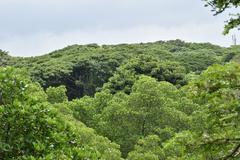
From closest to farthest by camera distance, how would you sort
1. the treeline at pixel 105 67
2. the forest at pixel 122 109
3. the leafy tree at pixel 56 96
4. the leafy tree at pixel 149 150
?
the forest at pixel 122 109 → the leafy tree at pixel 149 150 → the leafy tree at pixel 56 96 → the treeline at pixel 105 67

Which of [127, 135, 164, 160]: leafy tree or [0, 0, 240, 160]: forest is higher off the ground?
[0, 0, 240, 160]: forest

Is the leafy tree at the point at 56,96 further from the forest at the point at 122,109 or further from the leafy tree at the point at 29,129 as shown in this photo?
the leafy tree at the point at 29,129

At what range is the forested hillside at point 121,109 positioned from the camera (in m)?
10.0

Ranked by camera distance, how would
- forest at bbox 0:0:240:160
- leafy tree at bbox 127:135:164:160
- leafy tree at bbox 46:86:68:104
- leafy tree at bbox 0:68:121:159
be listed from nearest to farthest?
1. forest at bbox 0:0:240:160
2. leafy tree at bbox 0:68:121:159
3. leafy tree at bbox 127:135:164:160
4. leafy tree at bbox 46:86:68:104

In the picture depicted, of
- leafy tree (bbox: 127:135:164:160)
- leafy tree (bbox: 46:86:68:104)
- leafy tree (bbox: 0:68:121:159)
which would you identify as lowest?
leafy tree (bbox: 127:135:164:160)

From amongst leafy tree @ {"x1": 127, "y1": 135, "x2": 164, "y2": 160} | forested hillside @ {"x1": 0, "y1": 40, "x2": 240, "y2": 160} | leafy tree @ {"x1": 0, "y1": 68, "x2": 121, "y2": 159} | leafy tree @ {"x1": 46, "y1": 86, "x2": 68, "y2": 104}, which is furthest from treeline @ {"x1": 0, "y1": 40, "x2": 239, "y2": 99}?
leafy tree @ {"x1": 0, "y1": 68, "x2": 121, "y2": 159}

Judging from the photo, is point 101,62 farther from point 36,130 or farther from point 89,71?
point 36,130

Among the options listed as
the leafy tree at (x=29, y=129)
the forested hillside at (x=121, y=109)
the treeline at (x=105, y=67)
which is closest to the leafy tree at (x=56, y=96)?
the forested hillside at (x=121, y=109)

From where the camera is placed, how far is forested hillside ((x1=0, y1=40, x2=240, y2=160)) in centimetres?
1001

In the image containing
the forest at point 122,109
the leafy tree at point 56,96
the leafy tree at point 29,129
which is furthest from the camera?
the leafy tree at point 56,96

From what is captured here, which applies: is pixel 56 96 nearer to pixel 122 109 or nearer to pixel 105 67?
pixel 122 109

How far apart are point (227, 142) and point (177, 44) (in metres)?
102

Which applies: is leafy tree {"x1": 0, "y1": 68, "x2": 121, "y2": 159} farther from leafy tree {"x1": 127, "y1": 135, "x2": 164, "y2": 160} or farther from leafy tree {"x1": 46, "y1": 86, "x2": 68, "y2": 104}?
leafy tree {"x1": 46, "y1": 86, "x2": 68, "y2": 104}

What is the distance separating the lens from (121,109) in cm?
3622
